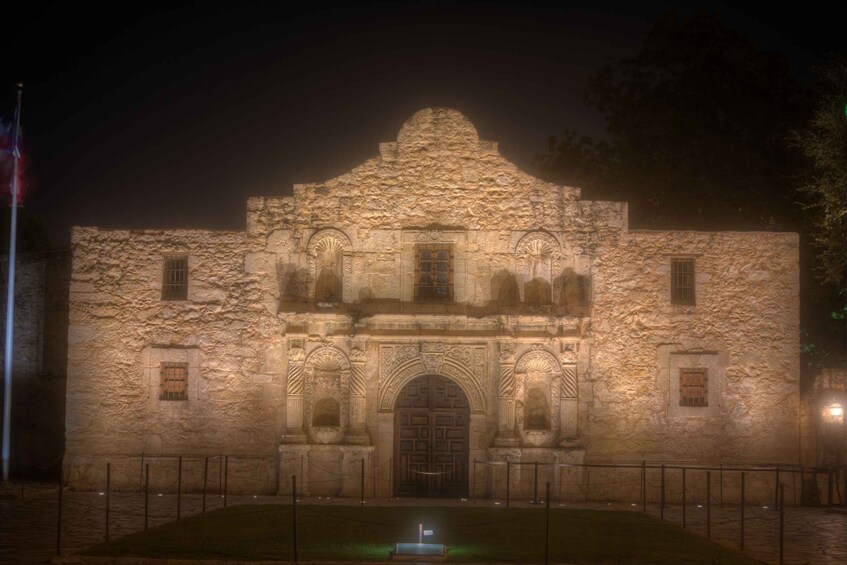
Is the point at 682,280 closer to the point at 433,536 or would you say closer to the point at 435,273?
the point at 435,273

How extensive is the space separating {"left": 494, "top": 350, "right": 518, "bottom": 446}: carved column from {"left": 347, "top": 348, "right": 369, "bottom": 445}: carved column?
2.96 m

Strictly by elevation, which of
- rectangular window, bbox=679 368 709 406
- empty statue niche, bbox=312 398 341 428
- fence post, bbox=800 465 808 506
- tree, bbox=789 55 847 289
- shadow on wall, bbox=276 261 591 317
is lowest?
fence post, bbox=800 465 808 506

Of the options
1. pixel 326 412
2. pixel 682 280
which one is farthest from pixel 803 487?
pixel 326 412

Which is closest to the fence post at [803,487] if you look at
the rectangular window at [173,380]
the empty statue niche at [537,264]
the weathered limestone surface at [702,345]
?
the weathered limestone surface at [702,345]

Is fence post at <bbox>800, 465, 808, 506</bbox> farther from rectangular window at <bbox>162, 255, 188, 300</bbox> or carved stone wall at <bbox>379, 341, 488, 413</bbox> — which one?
rectangular window at <bbox>162, 255, 188, 300</bbox>

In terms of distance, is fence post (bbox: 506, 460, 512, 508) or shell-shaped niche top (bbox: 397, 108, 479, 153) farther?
shell-shaped niche top (bbox: 397, 108, 479, 153)

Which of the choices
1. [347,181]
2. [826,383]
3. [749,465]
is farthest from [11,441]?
[826,383]

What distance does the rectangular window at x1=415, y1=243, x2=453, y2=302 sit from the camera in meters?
28.3

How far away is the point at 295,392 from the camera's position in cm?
2778

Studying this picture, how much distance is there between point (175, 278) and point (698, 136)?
1703 cm

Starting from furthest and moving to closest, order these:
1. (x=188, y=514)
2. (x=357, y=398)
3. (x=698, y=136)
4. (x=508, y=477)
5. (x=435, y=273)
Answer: (x=698, y=136), (x=435, y=273), (x=357, y=398), (x=508, y=477), (x=188, y=514)

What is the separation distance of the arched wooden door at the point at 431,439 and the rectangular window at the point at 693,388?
15.8 feet

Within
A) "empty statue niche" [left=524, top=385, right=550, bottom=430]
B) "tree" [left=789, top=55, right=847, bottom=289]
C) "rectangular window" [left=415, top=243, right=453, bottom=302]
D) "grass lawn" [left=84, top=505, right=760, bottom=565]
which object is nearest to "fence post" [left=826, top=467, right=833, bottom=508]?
"tree" [left=789, top=55, right=847, bottom=289]

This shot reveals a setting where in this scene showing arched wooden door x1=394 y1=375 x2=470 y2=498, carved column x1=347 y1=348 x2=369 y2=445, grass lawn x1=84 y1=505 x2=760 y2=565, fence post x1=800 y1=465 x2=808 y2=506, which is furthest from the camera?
arched wooden door x1=394 y1=375 x2=470 y2=498
